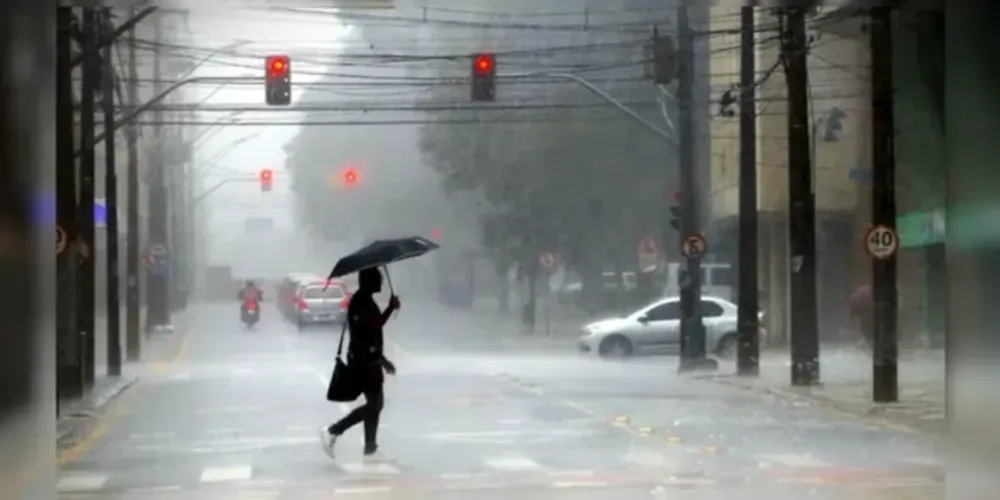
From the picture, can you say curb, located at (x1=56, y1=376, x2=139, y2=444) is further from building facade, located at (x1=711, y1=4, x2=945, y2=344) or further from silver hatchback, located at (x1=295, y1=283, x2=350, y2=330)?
building facade, located at (x1=711, y1=4, x2=945, y2=344)

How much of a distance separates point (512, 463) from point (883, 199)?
29.3 feet

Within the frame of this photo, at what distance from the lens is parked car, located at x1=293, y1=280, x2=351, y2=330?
3975cm

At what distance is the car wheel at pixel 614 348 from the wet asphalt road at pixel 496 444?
→ 296 cm

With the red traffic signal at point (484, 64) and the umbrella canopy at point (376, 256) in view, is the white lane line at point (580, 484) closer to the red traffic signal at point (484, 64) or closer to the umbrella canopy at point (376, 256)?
the umbrella canopy at point (376, 256)

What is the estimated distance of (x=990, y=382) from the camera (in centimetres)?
968

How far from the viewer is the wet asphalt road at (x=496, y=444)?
13.7 m

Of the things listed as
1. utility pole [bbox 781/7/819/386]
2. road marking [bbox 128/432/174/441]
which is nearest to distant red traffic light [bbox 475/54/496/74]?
utility pole [bbox 781/7/819/386]

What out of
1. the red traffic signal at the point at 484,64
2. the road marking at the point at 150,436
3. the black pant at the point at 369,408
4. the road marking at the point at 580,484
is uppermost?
the red traffic signal at the point at 484,64

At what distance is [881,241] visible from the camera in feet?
70.7

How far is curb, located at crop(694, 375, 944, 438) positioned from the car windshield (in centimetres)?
1367

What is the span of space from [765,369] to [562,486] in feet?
59.0

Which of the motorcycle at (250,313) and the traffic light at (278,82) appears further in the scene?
the motorcycle at (250,313)

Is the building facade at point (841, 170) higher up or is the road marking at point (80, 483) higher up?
the building facade at point (841, 170)

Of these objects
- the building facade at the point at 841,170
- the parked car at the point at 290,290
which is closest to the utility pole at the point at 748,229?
the building facade at the point at 841,170
